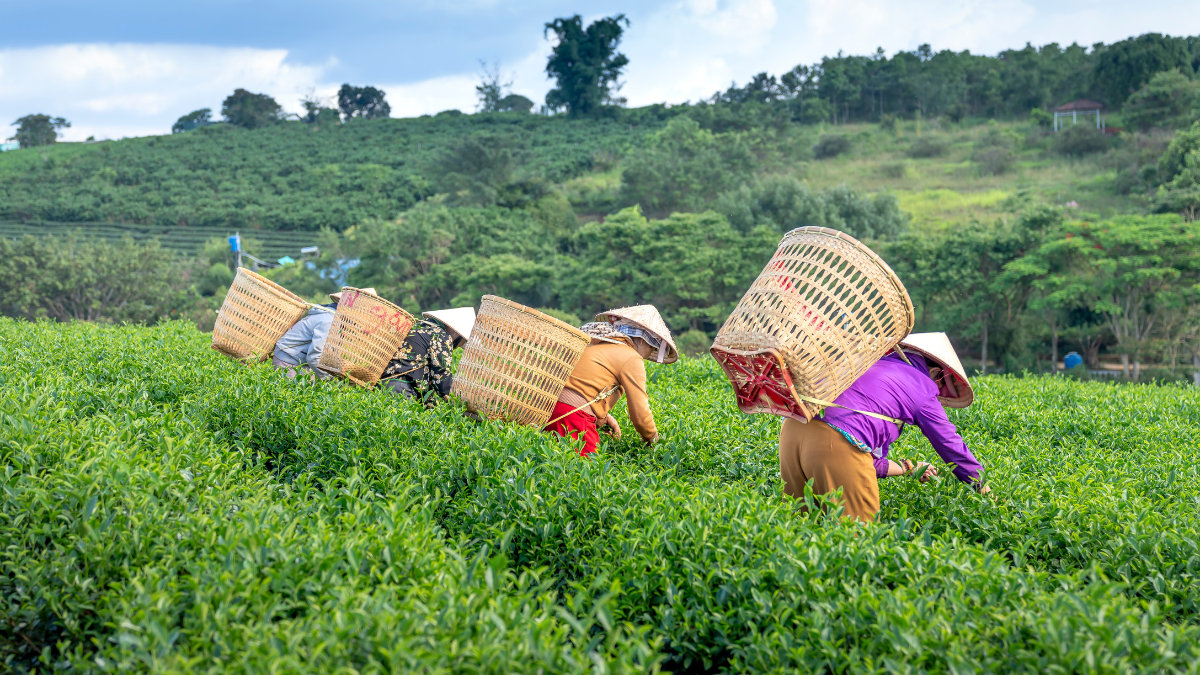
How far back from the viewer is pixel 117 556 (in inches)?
89.6

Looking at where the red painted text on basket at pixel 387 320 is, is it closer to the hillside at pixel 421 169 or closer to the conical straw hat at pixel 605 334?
the conical straw hat at pixel 605 334

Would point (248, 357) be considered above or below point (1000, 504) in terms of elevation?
above

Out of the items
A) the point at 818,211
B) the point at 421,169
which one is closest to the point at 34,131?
the point at 421,169

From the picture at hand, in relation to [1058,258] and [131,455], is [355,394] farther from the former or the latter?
[1058,258]

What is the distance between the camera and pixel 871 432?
10.4 ft

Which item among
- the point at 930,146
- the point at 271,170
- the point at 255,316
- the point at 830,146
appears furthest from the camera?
the point at 271,170

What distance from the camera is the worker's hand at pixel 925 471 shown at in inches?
135

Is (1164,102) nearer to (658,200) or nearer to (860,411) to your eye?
(658,200)

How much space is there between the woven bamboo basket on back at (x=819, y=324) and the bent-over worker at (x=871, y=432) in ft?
0.68

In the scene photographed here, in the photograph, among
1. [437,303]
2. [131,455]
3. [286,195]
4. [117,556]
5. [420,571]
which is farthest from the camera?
[286,195]

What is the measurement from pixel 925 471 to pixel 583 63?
2527 inches

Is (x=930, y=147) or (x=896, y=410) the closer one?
(x=896, y=410)

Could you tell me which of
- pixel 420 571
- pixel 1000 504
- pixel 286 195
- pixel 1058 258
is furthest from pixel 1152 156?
pixel 286 195

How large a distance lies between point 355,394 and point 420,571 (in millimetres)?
2220
